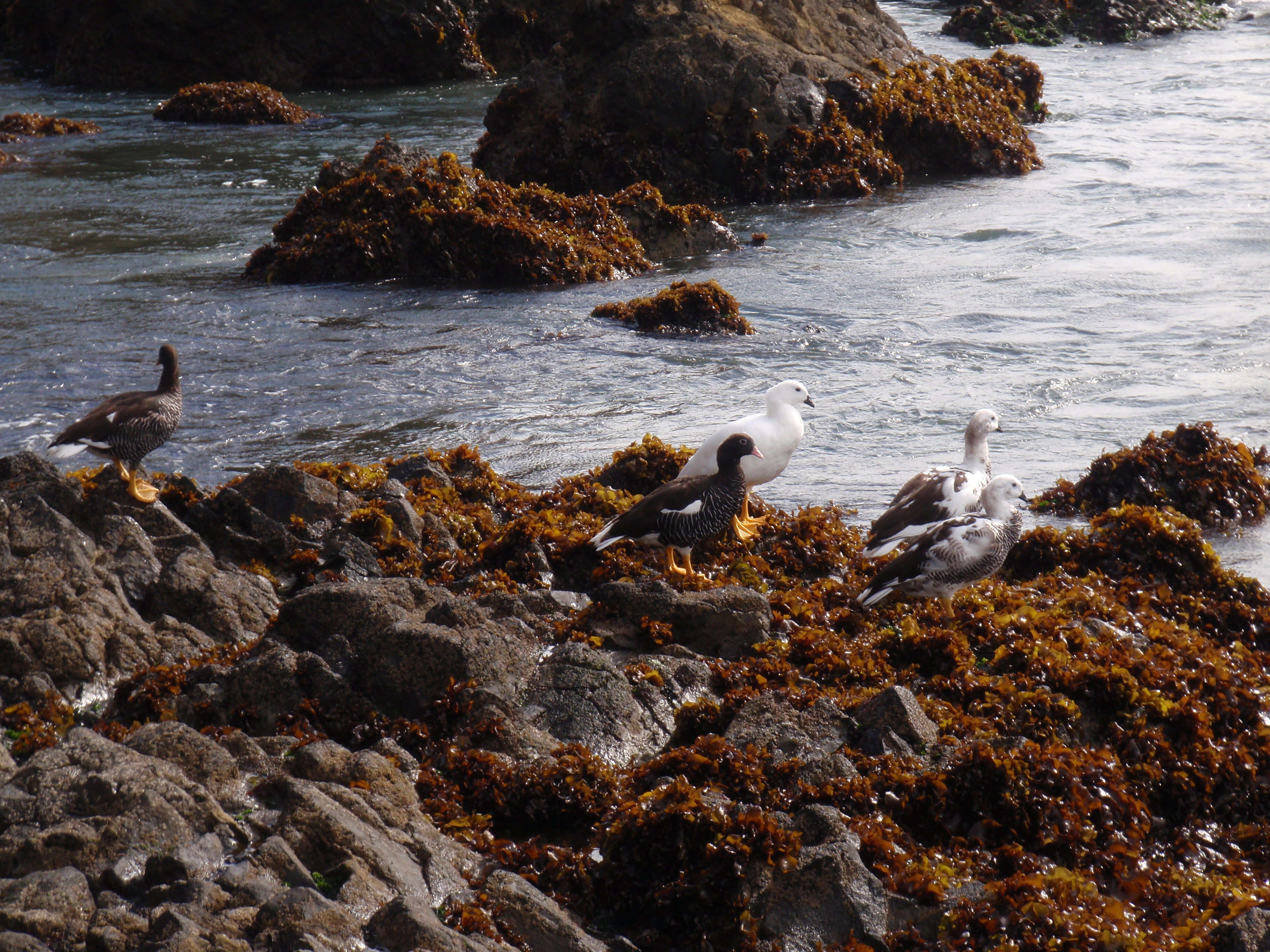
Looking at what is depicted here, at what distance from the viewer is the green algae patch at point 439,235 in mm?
14828

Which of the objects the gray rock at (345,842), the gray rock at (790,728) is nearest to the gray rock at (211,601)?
the gray rock at (345,842)

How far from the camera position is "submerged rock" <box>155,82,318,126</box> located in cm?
2528

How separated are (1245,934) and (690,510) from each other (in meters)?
3.70

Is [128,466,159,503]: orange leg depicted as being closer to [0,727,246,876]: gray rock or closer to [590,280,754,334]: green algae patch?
[0,727,246,876]: gray rock

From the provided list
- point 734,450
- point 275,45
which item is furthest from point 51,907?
point 275,45

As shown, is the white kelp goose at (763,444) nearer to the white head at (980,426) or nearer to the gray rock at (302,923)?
the white head at (980,426)

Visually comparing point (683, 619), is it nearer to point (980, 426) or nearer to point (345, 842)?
point (345, 842)

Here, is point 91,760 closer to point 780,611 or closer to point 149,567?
point 149,567

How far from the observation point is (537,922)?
13.0 feet

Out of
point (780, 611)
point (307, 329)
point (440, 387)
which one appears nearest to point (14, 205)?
point (307, 329)

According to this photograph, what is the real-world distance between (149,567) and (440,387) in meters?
5.01

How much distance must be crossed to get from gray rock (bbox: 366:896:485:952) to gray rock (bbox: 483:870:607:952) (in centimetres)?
31

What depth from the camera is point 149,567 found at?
645cm

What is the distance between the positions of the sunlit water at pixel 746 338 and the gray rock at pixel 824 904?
4.73 meters
